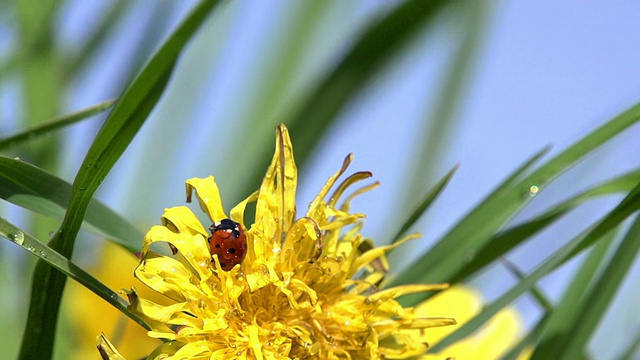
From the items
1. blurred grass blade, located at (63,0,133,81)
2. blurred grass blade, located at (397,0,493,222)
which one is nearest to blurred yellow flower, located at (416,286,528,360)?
blurred grass blade, located at (397,0,493,222)

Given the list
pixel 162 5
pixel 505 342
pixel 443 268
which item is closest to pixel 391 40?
pixel 443 268

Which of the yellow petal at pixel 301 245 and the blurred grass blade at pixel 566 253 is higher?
the yellow petal at pixel 301 245

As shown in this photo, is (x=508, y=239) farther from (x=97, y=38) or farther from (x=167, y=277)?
(x=97, y=38)

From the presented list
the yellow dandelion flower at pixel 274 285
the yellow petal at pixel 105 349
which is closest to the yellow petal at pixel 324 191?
the yellow dandelion flower at pixel 274 285

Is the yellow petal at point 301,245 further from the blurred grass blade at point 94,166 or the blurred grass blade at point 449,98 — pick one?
the blurred grass blade at point 449,98

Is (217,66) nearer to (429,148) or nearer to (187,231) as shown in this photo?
(429,148)

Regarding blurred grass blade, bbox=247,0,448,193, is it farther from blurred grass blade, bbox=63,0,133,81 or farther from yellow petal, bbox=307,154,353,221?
blurred grass blade, bbox=63,0,133,81
